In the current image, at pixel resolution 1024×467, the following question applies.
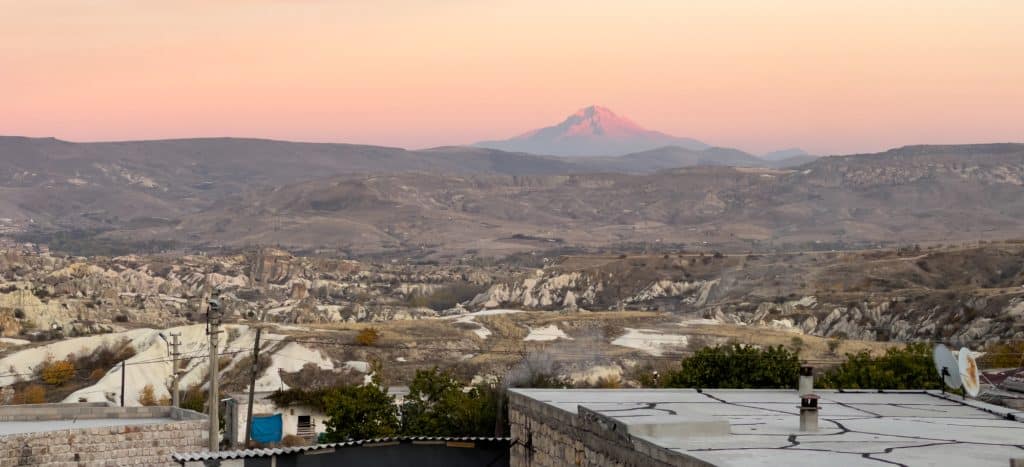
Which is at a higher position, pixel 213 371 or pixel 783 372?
pixel 213 371

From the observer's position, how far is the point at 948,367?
24.3 metres

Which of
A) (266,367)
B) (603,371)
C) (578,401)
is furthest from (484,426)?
(266,367)

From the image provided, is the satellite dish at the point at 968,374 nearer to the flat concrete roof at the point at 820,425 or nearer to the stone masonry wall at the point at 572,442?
the flat concrete roof at the point at 820,425

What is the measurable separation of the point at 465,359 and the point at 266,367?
11598 millimetres

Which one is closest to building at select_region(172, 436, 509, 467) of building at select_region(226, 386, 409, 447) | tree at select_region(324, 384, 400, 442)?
tree at select_region(324, 384, 400, 442)

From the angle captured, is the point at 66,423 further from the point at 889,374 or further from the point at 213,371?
the point at 889,374

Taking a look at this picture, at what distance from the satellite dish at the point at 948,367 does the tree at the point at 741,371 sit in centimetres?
1233

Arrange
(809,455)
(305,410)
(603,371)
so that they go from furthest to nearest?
(603,371), (305,410), (809,455)

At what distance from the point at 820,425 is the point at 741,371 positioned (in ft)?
59.3

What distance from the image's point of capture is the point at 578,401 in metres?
21.9

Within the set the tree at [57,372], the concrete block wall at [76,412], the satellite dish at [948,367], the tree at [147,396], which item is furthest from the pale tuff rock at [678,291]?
the satellite dish at [948,367]

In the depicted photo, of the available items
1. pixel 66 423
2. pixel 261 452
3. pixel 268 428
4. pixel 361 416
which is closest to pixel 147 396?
pixel 268 428

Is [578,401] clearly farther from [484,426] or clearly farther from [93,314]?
[93,314]

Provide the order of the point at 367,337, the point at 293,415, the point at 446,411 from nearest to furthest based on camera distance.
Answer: the point at 446,411 < the point at 293,415 < the point at 367,337
